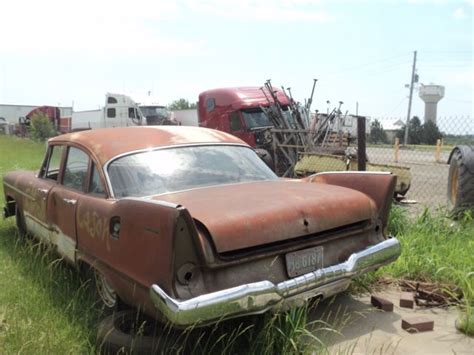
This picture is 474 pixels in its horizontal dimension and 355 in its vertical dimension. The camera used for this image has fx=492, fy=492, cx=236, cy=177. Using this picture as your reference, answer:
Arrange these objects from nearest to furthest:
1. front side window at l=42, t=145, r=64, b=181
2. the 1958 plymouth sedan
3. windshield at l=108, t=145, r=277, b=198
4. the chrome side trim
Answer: the 1958 plymouth sedan, windshield at l=108, t=145, r=277, b=198, front side window at l=42, t=145, r=64, b=181, the chrome side trim

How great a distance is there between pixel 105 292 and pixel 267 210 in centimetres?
141

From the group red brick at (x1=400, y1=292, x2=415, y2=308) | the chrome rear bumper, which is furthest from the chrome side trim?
red brick at (x1=400, y1=292, x2=415, y2=308)

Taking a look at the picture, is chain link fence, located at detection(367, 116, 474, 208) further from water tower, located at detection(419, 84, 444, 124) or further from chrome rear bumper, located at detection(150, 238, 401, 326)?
water tower, located at detection(419, 84, 444, 124)

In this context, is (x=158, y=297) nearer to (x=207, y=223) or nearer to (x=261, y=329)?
(x=207, y=223)

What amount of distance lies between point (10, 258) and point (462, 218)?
501 cm

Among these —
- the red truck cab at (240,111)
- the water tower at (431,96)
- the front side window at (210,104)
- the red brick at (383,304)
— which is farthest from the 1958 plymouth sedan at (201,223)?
the water tower at (431,96)

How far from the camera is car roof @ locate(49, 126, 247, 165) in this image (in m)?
3.80

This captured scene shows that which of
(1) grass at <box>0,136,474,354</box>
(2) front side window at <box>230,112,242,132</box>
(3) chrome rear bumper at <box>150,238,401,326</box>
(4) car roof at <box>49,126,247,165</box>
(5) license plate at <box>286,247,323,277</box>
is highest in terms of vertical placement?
(2) front side window at <box>230,112,242,132</box>

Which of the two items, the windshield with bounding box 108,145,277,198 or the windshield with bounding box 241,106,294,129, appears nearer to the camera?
the windshield with bounding box 108,145,277,198

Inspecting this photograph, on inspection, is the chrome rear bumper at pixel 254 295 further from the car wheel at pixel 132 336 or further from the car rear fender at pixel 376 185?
the car rear fender at pixel 376 185

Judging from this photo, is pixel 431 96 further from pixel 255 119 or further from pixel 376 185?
pixel 376 185

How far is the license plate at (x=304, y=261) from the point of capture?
118 inches

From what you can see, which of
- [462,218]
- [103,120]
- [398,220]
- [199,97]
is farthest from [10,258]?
[103,120]

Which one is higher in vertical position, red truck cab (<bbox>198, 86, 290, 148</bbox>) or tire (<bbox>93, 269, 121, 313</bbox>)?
red truck cab (<bbox>198, 86, 290, 148</bbox>)
